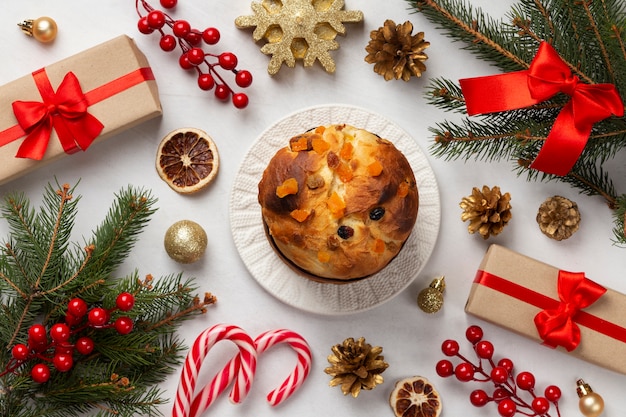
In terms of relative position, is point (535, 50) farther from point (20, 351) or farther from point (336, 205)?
point (20, 351)

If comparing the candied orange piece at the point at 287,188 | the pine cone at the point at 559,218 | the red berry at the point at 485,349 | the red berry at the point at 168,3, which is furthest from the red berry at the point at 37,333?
the pine cone at the point at 559,218

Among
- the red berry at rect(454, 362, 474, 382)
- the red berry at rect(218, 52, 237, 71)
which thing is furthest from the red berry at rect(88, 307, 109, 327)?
the red berry at rect(454, 362, 474, 382)

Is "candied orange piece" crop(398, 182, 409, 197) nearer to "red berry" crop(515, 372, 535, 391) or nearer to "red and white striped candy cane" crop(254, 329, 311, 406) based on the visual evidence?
"red and white striped candy cane" crop(254, 329, 311, 406)

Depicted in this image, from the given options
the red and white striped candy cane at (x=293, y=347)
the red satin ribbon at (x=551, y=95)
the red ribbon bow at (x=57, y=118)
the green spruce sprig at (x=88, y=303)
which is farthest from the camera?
the red and white striped candy cane at (x=293, y=347)

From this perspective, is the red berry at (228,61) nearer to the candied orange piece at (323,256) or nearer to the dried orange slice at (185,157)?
the dried orange slice at (185,157)

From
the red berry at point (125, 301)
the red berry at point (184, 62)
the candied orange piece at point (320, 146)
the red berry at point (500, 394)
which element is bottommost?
the red berry at point (125, 301)
